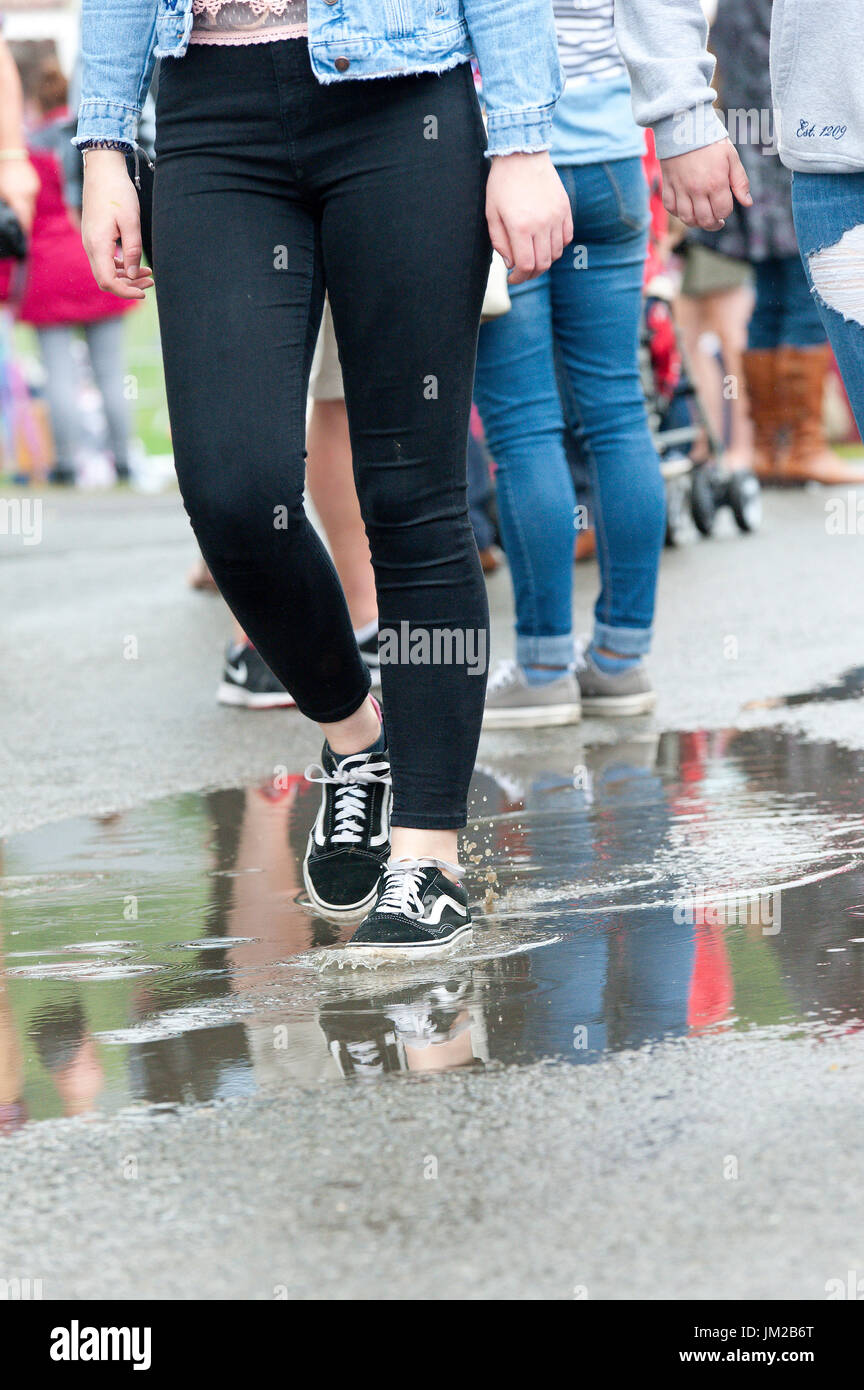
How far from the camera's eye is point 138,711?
4855 mm

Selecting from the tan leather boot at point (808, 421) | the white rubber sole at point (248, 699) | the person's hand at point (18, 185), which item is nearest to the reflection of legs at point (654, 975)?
the white rubber sole at point (248, 699)

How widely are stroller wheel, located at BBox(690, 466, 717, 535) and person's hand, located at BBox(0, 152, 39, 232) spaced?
2.69m

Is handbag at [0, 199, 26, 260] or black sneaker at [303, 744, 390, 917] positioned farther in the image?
handbag at [0, 199, 26, 260]

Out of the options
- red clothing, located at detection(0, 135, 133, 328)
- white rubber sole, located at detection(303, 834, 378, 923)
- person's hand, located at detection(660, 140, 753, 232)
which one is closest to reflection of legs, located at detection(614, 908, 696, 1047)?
white rubber sole, located at detection(303, 834, 378, 923)

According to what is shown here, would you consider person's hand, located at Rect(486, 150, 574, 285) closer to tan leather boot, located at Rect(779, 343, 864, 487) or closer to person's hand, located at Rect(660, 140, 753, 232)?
person's hand, located at Rect(660, 140, 753, 232)

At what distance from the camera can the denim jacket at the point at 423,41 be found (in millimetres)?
2477

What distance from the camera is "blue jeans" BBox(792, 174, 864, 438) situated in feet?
9.16

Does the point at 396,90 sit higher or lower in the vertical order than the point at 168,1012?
higher

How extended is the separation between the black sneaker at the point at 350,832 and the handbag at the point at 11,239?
8.86ft

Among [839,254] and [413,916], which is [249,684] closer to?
[413,916]

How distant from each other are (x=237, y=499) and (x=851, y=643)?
2897 mm

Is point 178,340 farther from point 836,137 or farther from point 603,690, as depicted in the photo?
point 603,690
